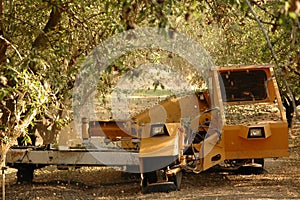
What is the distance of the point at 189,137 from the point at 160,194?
5.28 feet

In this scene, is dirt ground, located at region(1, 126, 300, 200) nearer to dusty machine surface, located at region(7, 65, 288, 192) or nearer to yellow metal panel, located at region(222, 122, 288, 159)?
dusty machine surface, located at region(7, 65, 288, 192)

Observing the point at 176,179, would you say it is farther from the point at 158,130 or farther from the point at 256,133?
the point at 256,133

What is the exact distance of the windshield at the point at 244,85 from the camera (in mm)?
13383

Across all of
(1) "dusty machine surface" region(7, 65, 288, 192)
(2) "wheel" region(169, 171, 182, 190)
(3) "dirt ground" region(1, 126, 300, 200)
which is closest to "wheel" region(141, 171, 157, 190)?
(1) "dusty machine surface" region(7, 65, 288, 192)

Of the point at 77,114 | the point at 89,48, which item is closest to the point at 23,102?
the point at 89,48

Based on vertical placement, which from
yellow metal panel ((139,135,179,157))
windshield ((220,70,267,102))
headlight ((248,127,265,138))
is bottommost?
yellow metal panel ((139,135,179,157))

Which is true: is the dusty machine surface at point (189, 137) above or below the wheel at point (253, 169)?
above

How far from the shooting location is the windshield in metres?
13.4

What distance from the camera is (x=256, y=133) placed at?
11633 mm

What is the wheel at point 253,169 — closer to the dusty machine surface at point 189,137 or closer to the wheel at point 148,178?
the dusty machine surface at point 189,137

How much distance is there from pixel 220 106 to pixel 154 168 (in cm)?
211

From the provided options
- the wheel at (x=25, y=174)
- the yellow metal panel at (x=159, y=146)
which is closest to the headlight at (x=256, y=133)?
the yellow metal panel at (x=159, y=146)

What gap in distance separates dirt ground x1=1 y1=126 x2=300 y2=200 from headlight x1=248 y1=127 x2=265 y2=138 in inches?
37.6

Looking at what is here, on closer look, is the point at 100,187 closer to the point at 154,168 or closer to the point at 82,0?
the point at 154,168
